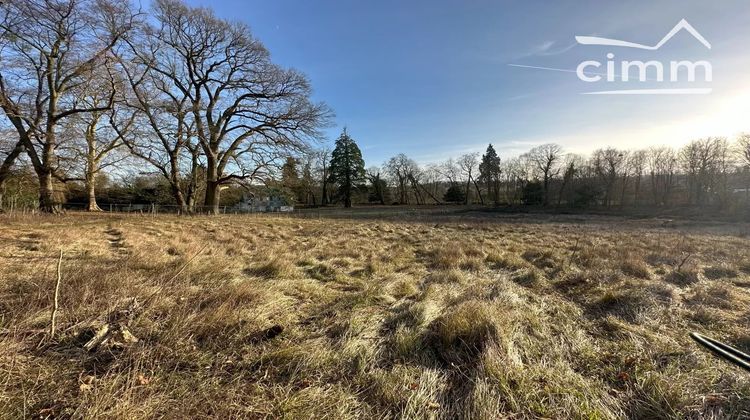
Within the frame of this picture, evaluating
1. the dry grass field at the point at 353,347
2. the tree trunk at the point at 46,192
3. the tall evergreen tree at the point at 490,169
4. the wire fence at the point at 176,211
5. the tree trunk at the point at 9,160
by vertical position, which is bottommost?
the dry grass field at the point at 353,347

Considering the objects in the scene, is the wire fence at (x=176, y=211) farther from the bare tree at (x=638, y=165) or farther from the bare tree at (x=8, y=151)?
the bare tree at (x=638, y=165)

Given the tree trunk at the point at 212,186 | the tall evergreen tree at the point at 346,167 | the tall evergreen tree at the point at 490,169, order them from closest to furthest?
the tree trunk at the point at 212,186
the tall evergreen tree at the point at 346,167
the tall evergreen tree at the point at 490,169

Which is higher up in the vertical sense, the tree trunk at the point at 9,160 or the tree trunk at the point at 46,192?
the tree trunk at the point at 9,160

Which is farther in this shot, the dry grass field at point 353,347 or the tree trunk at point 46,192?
the tree trunk at point 46,192

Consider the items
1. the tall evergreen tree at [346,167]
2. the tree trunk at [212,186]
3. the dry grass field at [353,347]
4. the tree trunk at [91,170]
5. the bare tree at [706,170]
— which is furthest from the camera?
the tall evergreen tree at [346,167]

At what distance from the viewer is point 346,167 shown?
52.8m

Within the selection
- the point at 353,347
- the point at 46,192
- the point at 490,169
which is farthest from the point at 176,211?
the point at 490,169

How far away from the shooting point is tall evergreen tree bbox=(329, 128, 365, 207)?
52.7m

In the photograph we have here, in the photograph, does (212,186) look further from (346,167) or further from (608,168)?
(608,168)

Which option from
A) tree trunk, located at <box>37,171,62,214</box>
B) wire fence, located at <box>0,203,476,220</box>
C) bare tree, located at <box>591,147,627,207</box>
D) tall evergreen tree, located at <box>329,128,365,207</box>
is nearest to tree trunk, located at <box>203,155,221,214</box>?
wire fence, located at <box>0,203,476,220</box>

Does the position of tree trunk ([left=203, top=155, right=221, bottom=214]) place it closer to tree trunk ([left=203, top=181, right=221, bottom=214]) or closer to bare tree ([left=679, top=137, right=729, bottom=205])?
tree trunk ([left=203, top=181, right=221, bottom=214])

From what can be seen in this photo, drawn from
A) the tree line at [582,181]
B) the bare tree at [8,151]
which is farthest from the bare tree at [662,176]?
the bare tree at [8,151]

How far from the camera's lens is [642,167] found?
46.8 metres

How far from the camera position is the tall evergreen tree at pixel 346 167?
52.7m
